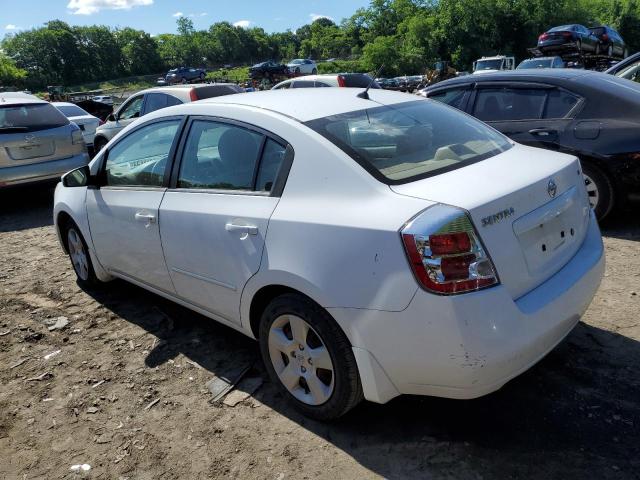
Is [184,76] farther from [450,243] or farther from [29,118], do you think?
[450,243]

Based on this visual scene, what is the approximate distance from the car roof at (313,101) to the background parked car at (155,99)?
5.89 m

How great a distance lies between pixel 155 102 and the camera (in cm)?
962

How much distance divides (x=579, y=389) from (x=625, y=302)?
1.23 meters

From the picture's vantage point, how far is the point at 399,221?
84.6 inches

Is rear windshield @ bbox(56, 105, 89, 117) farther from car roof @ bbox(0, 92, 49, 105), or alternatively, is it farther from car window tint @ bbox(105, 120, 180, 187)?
car window tint @ bbox(105, 120, 180, 187)

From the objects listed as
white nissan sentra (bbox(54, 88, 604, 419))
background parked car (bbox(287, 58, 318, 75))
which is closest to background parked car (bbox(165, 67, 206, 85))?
background parked car (bbox(287, 58, 318, 75))

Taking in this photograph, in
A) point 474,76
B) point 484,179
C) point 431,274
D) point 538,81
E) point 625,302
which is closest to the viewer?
point 431,274

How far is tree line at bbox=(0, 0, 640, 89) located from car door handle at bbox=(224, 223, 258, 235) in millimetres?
60615

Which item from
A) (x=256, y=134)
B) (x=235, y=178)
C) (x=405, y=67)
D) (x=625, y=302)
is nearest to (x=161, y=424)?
(x=235, y=178)

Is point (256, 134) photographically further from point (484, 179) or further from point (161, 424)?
point (161, 424)

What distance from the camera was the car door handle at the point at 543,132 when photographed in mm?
5156

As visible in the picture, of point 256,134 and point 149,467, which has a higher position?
point 256,134

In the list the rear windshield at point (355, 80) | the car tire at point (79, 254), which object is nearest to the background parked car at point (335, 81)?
the rear windshield at point (355, 80)

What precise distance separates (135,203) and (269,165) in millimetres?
1216
